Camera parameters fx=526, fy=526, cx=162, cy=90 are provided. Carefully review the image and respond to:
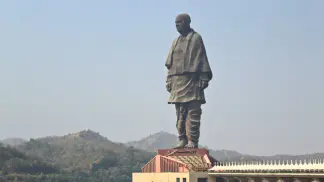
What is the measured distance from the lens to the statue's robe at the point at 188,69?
46938 millimetres

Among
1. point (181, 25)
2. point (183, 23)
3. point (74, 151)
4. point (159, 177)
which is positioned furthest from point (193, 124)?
point (74, 151)

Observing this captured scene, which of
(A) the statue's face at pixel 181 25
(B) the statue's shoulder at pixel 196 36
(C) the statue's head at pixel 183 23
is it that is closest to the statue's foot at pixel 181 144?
(B) the statue's shoulder at pixel 196 36

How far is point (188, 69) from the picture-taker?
47250mm

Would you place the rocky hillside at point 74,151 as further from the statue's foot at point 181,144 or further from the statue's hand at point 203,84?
the statue's hand at point 203,84

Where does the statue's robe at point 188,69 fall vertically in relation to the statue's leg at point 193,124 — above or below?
above

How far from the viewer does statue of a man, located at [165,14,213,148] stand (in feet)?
153

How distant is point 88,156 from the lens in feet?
423

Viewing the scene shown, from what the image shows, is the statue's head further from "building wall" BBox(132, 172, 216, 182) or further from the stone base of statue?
"building wall" BBox(132, 172, 216, 182)

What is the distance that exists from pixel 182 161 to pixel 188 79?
867 centimetres

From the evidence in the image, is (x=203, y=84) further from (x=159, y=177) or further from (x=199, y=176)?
(x=199, y=176)

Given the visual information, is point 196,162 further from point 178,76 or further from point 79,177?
point 79,177

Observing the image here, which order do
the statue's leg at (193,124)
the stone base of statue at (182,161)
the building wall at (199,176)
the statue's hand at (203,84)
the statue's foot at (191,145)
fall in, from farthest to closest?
1. the statue's hand at (203,84)
2. the statue's leg at (193,124)
3. the statue's foot at (191,145)
4. the stone base of statue at (182,161)
5. the building wall at (199,176)

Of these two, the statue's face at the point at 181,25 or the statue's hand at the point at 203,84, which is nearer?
the statue's hand at the point at 203,84

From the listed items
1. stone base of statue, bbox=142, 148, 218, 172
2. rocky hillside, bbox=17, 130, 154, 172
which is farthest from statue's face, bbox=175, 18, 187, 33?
rocky hillside, bbox=17, 130, 154, 172
